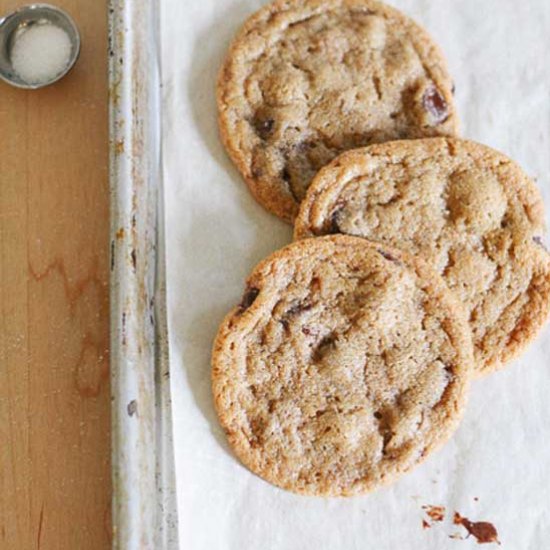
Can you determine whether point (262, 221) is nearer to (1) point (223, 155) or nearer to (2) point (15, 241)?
(1) point (223, 155)

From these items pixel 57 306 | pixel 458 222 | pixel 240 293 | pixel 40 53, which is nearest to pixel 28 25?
pixel 40 53

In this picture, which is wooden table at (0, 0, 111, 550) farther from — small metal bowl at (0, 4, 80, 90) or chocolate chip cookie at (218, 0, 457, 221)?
chocolate chip cookie at (218, 0, 457, 221)

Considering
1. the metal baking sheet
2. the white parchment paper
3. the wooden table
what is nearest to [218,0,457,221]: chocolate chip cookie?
the white parchment paper

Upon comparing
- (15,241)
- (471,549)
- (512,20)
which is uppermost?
(512,20)

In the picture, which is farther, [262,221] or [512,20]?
[512,20]

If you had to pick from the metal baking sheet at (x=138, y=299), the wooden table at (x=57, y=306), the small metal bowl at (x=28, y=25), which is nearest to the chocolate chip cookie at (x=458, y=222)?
the metal baking sheet at (x=138, y=299)

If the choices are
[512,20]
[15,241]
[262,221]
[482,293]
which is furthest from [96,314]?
[512,20]

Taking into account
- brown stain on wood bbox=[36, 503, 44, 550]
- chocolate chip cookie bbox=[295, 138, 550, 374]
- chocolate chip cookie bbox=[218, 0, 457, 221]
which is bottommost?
brown stain on wood bbox=[36, 503, 44, 550]
